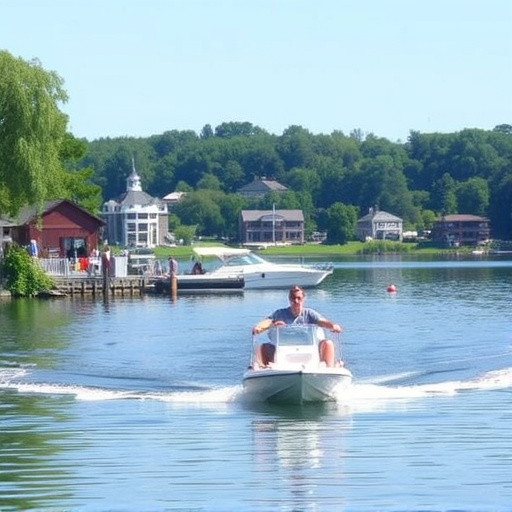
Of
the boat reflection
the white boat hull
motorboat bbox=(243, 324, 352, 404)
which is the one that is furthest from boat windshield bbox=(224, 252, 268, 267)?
the boat reflection

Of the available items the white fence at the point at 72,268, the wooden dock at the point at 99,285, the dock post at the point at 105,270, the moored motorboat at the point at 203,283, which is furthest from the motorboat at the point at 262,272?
the dock post at the point at 105,270

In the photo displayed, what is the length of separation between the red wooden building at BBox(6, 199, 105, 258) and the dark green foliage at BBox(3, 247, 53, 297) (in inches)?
336

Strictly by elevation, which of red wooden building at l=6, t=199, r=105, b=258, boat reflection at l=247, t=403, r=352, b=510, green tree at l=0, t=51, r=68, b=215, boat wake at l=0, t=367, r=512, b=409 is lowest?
boat reflection at l=247, t=403, r=352, b=510

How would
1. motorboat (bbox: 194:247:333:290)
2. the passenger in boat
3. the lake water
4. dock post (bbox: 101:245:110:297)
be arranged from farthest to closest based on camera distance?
motorboat (bbox: 194:247:333:290)
dock post (bbox: 101:245:110:297)
the passenger in boat
the lake water

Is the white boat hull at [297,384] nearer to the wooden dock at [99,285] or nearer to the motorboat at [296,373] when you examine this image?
the motorboat at [296,373]

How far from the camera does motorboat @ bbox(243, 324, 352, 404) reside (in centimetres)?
2436

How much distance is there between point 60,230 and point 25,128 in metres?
14.0

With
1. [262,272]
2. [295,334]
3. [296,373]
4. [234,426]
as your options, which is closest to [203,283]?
[262,272]

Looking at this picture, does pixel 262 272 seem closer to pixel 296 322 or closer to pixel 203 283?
pixel 203 283

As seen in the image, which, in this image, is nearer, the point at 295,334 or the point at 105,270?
the point at 295,334

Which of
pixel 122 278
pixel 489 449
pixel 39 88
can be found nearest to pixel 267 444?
pixel 489 449

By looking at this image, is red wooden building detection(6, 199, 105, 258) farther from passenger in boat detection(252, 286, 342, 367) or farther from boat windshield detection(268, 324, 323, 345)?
boat windshield detection(268, 324, 323, 345)

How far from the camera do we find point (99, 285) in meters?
64.8

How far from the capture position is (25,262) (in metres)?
62.5
